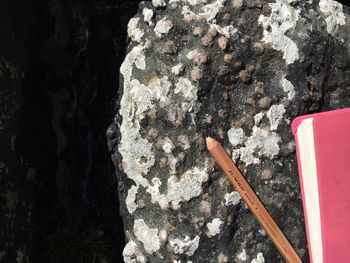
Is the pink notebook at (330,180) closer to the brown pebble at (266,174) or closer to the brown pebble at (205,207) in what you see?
the brown pebble at (266,174)

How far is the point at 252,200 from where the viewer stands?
1140 mm

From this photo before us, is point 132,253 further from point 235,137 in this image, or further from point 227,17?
point 227,17

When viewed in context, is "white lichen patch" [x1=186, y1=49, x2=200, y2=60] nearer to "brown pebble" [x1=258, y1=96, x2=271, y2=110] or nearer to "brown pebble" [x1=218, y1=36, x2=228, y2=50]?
"brown pebble" [x1=218, y1=36, x2=228, y2=50]

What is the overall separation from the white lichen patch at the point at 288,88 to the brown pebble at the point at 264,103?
38 mm

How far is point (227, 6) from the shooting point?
1190 mm

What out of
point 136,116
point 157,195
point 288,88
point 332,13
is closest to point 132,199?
point 157,195

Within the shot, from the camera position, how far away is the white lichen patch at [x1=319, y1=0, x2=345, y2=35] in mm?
1201

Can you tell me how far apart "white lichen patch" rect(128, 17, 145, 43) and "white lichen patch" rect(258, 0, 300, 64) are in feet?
Answer: 0.77

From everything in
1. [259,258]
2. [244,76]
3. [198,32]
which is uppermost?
[198,32]

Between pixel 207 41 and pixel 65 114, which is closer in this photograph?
pixel 207 41

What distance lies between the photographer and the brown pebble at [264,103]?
3.83 ft

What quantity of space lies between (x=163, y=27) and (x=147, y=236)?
41 cm

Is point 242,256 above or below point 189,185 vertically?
below

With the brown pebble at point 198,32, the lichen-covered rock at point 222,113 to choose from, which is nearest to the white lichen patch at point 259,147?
the lichen-covered rock at point 222,113
